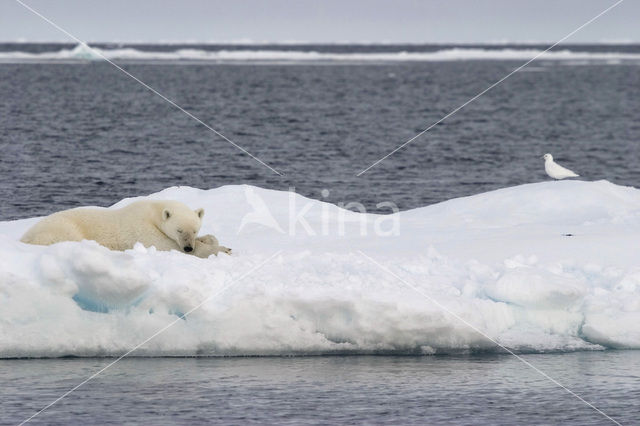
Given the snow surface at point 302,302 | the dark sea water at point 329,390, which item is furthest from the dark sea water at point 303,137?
the dark sea water at point 329,390

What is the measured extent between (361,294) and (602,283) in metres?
3.08

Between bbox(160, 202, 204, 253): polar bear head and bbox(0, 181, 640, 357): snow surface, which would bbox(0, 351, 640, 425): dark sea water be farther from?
bbox(160, 202, 204, 253): polar bear head

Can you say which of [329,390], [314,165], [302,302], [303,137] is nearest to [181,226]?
[302,302]

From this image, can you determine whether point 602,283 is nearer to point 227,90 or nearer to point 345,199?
point 345,199

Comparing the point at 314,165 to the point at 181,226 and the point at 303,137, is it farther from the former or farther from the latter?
the point at 181,226

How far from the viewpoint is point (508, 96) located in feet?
296

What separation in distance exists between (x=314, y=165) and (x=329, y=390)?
97.4 feet

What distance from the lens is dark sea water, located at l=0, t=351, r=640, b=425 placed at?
11.0 metres

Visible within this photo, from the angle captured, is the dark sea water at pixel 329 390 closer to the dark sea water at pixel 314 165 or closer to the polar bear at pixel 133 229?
the dark sea water at pixel 314 165

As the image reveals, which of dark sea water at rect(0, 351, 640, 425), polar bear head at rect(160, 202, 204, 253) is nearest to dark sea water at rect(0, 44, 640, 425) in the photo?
dark sea water at rect(0, 351, 640, 425)

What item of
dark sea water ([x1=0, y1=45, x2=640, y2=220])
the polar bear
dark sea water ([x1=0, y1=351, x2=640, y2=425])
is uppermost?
dark sea water ([x1=0, y1=45, x2=640, y2=220])

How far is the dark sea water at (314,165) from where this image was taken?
1134 centimetres

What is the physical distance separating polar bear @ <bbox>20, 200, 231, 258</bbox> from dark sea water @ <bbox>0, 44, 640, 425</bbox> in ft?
6.43

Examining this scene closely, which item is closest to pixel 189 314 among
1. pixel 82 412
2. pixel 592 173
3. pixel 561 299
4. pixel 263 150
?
pixel 82 412
